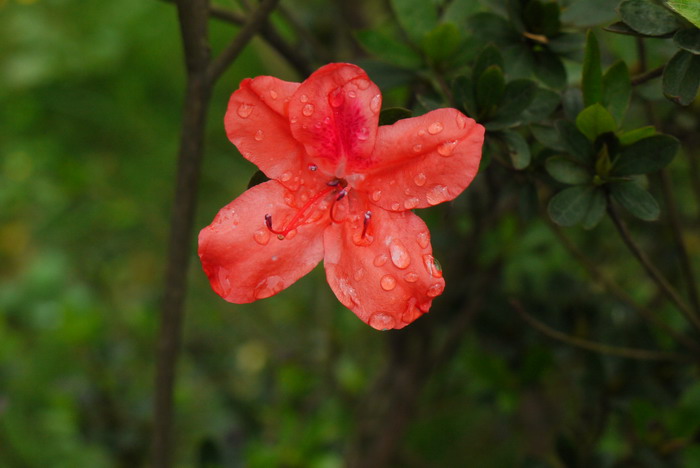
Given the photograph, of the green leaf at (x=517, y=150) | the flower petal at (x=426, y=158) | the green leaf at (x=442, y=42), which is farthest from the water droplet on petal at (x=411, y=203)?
the green leaf at (x=442, y=42)

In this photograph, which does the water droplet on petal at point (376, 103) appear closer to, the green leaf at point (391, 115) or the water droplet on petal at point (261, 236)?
the green leaf at point (391, 115)

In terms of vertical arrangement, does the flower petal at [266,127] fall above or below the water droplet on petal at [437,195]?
above

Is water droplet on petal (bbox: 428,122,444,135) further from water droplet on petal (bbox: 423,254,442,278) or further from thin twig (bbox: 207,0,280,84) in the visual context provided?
thin twig (bbox: 207,0,280,84)

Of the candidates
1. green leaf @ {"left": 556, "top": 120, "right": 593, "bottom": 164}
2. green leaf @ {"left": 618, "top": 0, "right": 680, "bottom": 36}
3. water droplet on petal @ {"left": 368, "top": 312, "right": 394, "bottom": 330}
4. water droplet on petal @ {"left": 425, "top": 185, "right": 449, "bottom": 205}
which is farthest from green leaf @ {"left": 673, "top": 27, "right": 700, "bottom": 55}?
water droplet on petal @ {"left": 368, "top": 312, "right": 394, "bottom": 330}

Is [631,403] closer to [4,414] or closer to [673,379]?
[673,379]

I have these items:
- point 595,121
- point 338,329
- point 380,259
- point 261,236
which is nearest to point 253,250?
point 261,236

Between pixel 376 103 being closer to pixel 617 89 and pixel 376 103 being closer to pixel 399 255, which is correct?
pixel 399 255
